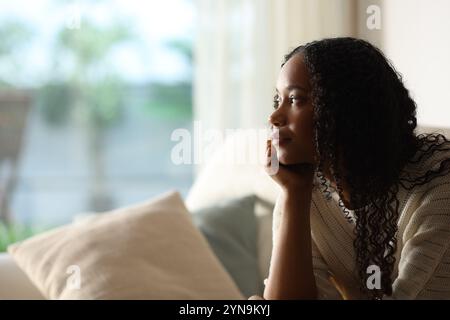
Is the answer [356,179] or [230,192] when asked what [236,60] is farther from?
[356,179]

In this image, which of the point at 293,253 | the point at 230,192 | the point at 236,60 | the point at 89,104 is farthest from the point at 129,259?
the point at 89,104

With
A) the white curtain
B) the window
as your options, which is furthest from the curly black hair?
the window

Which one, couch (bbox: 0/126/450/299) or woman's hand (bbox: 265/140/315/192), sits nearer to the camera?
woman's hand (bbox: 265/140/315/192)

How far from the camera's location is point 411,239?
2.37ft

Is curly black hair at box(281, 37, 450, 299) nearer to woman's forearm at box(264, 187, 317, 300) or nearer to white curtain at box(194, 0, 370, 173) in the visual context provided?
woman's forearm at box(264, 187, 317, 300)

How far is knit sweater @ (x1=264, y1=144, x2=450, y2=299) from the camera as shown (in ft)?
2.35

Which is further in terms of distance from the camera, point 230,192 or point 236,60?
point 236,60

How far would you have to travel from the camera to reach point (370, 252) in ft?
2.37

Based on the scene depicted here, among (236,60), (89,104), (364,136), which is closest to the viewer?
(364,136)

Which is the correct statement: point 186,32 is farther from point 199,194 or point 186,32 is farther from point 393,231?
point 393,231

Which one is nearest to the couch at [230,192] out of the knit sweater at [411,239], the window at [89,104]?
the knit sweater at [411,239]

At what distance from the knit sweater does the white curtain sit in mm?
1610

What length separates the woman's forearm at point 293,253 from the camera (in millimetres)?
743

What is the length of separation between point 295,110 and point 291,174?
7 cm
